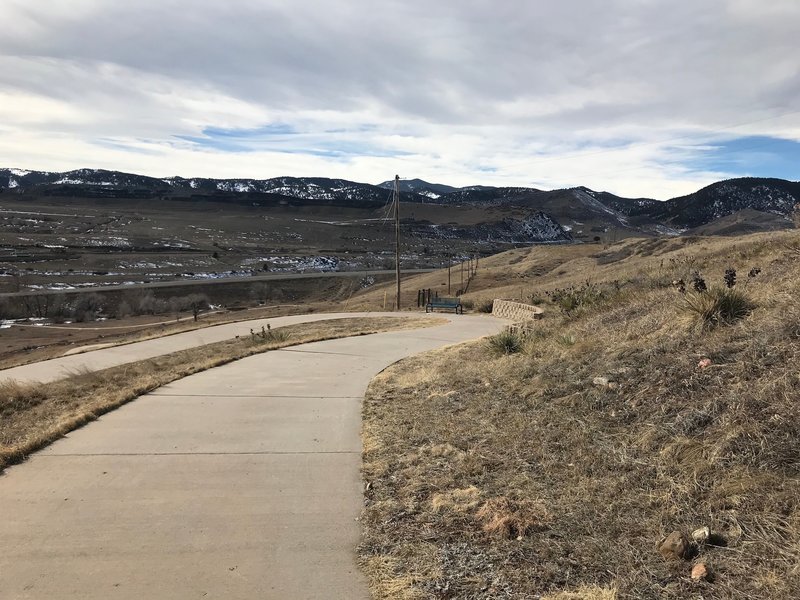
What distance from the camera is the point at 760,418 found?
13.0 feet

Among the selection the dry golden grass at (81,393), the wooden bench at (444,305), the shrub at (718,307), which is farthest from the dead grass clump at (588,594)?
the wooden bench at (444,305)

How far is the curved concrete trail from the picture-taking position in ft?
10.9

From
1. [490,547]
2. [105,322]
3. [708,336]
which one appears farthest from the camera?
[105,322]

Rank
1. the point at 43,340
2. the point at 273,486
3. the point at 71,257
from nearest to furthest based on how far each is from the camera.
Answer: the point at 273,486 → the point at 43,340 → the point at 71,257

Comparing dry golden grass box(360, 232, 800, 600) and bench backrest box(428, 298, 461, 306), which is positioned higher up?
dry golden grass box(360, 232, 800, 600)

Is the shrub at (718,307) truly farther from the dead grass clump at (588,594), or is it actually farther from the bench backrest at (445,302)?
the bench backrest at (445,302)

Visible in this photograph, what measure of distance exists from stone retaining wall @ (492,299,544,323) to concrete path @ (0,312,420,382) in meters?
7.46

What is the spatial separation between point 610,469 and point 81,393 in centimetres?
827

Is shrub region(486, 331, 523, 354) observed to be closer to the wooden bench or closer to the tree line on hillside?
the wooden bench

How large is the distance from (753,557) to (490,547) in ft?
4.73

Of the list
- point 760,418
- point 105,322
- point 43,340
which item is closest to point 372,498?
point 760,418

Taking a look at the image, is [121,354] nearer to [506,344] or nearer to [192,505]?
[506,344]

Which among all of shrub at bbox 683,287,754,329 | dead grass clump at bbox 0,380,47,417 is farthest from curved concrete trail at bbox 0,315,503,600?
shrub at bbox 683,287,754,329

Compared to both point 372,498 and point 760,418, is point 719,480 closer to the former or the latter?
point 760,418
